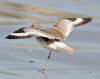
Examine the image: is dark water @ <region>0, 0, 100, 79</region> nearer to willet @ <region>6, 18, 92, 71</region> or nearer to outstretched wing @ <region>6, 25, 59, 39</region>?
willet @ <region>6, 18, 92, 71</region>

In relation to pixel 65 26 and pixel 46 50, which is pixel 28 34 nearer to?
pixel 65 26

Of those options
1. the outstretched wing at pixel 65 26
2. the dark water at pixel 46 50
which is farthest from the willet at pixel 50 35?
the dark water at pixel 46 50

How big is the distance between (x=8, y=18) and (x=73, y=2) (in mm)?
2547

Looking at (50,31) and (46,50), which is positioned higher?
(50,31)

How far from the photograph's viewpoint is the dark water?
24.6 feet

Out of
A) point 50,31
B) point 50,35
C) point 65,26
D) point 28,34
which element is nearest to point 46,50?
point 65,26

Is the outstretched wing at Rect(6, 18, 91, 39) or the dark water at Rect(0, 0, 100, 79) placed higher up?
the outstretched wing at Rect(6, 18, 91, 39)

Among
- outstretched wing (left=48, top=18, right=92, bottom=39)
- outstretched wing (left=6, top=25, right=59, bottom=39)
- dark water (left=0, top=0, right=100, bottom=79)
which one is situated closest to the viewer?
outstretched wing (left=6, top=25, right=59, bottom=39)

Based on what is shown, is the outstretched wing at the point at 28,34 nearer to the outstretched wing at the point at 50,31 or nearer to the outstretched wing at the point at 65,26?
the outstretched wing at the point at 50,31

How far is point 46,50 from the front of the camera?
8727 millimetres

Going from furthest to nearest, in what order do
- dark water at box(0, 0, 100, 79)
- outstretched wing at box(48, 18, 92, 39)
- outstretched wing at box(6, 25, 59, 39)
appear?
outstretched wing at box(48, 18, 92, 39)
dark water at box(0, 0, 100, 79)
outstretched wing at box(6, 25, 59, 39)

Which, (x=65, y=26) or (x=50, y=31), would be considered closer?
(x=50, y=31)

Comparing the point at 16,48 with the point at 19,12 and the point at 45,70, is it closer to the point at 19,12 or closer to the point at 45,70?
the point at 45,70

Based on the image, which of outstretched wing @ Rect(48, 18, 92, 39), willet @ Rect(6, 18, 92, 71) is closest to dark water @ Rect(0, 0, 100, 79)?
willet @ Rect(6, 18, 92, 71)
